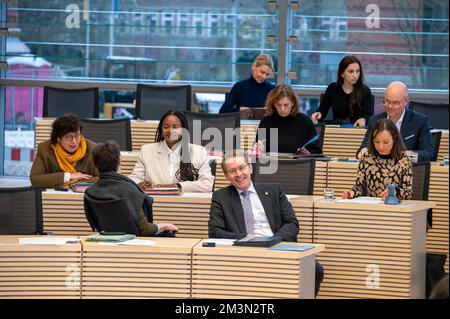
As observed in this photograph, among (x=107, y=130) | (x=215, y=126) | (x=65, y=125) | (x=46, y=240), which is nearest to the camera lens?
(x=46, y=240)

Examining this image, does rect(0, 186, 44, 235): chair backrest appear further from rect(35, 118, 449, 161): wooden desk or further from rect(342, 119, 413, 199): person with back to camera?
rect(35, 118, 449, 161): wooden desk

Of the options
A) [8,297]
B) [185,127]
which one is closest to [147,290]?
[8,297]

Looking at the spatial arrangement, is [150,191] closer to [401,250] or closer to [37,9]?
[401,250]

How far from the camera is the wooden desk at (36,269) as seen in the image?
565cm

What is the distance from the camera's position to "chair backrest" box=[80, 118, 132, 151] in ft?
29.9

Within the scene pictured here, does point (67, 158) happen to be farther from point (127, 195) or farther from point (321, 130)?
point (321, 130)

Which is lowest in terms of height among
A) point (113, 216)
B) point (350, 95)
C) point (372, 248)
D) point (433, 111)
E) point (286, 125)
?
point (372, 248)

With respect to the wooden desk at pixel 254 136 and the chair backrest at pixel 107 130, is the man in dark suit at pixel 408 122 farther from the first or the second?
the chair backrest at pixel 107 130

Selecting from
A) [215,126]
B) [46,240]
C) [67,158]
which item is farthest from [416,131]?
[46,240]

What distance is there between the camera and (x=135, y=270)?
5.68 meters

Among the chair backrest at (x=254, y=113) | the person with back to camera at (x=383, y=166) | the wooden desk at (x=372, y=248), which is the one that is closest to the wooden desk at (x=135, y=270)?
the wooden desk at (x=372, y=248)

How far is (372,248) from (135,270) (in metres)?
1.85

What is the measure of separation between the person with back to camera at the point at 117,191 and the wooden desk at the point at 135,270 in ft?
2.43

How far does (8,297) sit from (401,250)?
2572 mm
